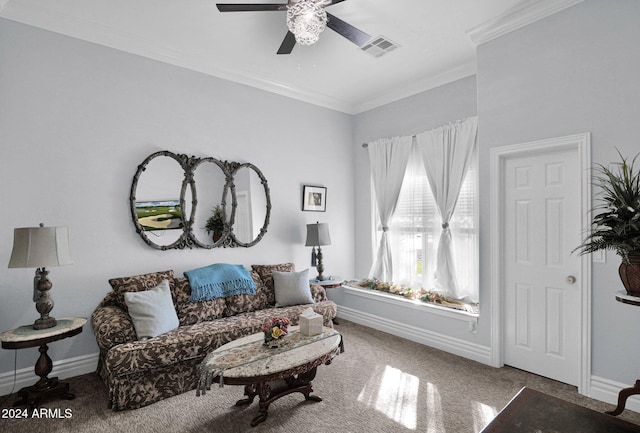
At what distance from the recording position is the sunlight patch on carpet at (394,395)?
8.02ft

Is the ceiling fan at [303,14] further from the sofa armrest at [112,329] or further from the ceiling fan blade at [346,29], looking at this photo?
the sofa armrest at [112,329]

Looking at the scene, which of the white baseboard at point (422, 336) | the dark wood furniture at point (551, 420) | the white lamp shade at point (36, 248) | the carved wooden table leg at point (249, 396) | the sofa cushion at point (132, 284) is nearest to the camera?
the dark wood furniture at point (551, 420)

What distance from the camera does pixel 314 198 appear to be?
4.83 metres

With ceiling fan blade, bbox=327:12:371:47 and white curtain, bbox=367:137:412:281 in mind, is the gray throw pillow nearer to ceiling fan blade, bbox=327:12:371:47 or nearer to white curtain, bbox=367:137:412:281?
white curtain, bbox=367:137:412:281

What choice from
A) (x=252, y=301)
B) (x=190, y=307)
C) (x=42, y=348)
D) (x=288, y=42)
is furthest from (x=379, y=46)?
(x=42, y=348)

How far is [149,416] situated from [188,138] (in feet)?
8.78

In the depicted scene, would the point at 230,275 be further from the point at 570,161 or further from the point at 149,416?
the point at 570,161

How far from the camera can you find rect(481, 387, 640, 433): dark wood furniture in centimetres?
138

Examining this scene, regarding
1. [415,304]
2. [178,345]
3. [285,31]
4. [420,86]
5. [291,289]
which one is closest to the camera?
[178,345]

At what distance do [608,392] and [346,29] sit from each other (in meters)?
3.41

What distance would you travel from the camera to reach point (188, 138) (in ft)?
12.3

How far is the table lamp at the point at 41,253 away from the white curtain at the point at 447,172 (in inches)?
149

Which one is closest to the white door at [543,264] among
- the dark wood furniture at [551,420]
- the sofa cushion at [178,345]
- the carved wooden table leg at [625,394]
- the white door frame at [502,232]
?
the white door frame at [502,232]

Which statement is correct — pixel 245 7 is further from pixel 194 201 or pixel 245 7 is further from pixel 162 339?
pixel 162 339
